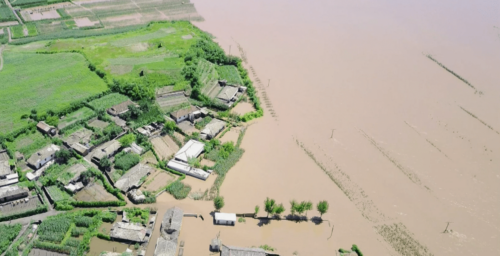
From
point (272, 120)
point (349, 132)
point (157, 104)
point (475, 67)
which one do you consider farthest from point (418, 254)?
point (475, 67)

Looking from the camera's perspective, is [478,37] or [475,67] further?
[478,37]

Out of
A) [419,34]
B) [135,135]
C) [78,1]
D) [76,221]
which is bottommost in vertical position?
[76,221]

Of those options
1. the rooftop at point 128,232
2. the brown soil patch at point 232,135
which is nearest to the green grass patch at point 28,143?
the rooftop at point 128,232

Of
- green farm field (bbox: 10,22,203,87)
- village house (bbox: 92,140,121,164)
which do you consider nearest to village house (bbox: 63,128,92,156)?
village house (bbox: 92,140,121,164)

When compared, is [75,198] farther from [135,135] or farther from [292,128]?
[292,128]

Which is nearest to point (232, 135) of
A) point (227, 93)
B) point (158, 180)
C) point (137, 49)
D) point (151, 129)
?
point (227, 93)

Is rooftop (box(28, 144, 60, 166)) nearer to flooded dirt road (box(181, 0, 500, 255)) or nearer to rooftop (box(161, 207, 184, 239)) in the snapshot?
rooftop (box(161, 207, 184, 239))

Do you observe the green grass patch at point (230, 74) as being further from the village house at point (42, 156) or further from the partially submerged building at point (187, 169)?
the village house at point (42, 156)
